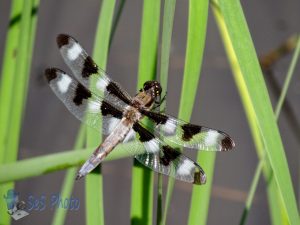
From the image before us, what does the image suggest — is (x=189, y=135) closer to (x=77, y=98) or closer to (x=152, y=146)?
(x=152, y=146)

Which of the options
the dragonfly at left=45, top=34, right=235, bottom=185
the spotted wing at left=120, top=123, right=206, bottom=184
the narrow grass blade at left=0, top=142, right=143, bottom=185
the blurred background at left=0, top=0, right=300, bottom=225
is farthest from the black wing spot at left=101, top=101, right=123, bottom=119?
the blurred background at left=0, top=0, right=300, bottom=225

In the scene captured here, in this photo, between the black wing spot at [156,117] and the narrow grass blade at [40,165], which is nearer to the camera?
the narrow grass blade at [40,165]

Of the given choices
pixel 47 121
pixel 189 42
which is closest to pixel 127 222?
pixel 47 121

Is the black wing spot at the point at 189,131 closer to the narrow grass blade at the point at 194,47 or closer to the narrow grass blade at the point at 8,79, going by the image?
the narrow grass blade at the point at 194,47

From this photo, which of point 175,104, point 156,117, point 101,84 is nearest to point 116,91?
point 101,84

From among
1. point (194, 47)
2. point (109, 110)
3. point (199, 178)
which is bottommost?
point (199, 178)

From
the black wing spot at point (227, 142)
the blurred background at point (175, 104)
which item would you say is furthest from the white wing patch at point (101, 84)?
the blurred background at point (175, 104)

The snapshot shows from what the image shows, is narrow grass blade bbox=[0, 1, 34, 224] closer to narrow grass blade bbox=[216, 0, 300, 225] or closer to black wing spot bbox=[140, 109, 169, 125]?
black wing spot bbox=[140, 109, 169, 125]

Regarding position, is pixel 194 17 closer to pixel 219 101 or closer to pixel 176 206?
pixel 176 206
